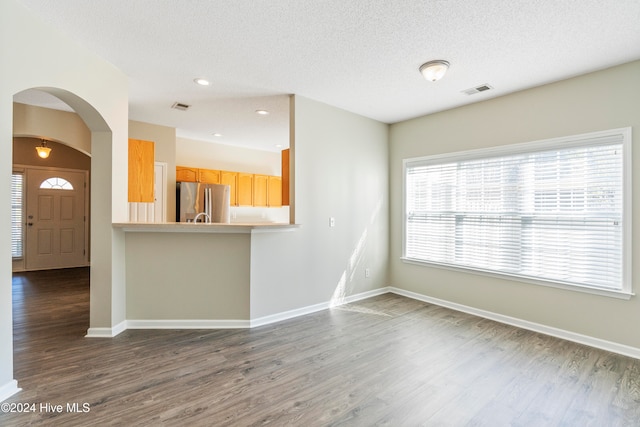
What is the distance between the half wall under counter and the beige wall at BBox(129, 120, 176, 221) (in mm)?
2121

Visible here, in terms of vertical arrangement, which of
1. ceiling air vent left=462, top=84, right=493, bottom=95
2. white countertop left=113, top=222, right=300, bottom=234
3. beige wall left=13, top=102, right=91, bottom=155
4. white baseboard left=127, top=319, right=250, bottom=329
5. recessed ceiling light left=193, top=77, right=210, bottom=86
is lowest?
white baseboard left=127, top=319, right=250, bottom=329

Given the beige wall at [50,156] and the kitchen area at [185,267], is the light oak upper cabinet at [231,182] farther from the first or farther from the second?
the beige wall at [50,156]

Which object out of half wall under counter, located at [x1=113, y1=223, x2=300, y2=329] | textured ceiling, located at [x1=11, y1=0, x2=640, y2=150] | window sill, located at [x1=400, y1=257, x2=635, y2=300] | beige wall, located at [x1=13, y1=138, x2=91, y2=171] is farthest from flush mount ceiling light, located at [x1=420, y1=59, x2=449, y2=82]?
beige wall, located at [x1=13, y1=138, x2=91, y2=171]

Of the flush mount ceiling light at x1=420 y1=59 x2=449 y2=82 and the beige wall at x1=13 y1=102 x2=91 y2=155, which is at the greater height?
the flush mount ceiling light at x1=420 y1=59 x2=449 y2=82

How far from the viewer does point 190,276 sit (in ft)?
10.9

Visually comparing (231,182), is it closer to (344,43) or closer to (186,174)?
(186,174)

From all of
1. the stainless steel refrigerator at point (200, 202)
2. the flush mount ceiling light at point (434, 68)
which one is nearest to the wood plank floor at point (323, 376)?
the stainless steel refrigerator at point (200, 202)

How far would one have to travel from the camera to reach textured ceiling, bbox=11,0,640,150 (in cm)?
211

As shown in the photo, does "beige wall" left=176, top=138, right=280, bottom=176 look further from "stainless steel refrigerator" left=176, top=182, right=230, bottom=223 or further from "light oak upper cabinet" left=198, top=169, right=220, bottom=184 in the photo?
"stainless steel refrigerator" left=176, top=182, right=230, bottom=223

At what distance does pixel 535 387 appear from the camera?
7.38 ft

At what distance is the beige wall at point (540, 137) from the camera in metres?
2.77

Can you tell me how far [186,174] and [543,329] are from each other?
5.68 metres

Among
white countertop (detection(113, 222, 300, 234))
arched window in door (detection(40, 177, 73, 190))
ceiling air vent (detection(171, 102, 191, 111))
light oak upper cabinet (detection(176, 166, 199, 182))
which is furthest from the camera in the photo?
arched window in door (detection(40, 177, 73, 190))

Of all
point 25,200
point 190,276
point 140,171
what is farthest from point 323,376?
point 25,200
